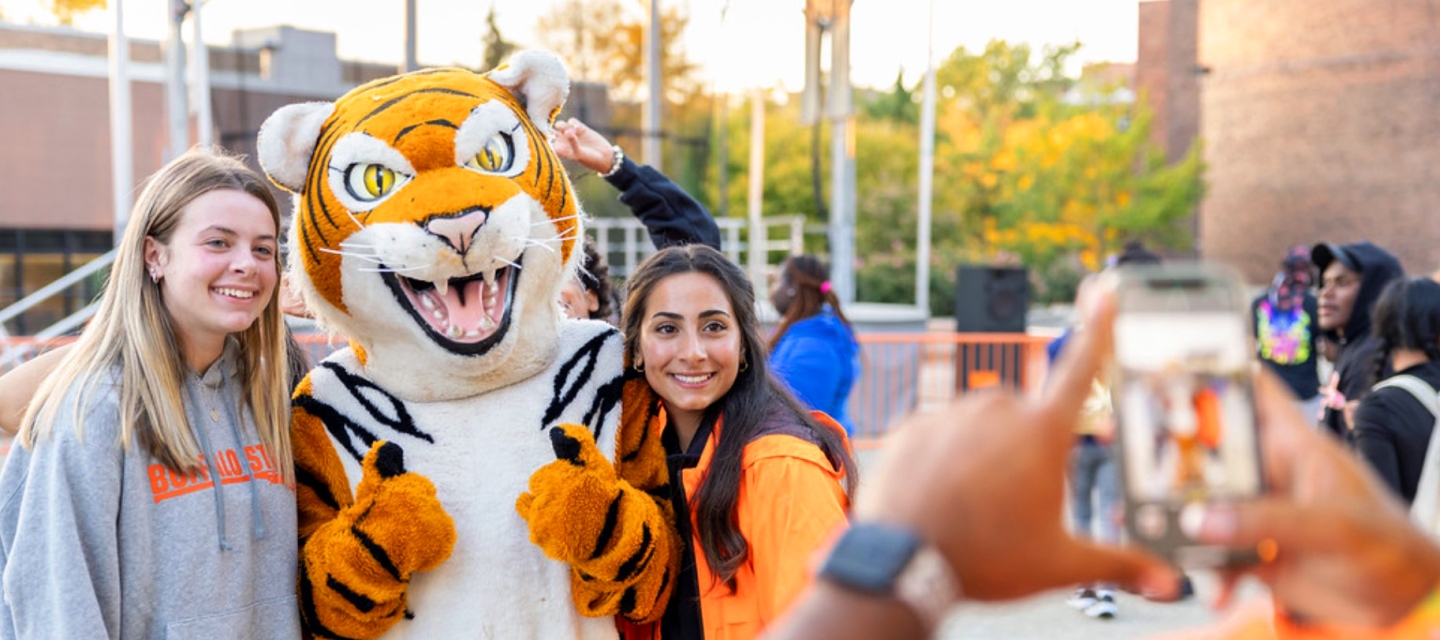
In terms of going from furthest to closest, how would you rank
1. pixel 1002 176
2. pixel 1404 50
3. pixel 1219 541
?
pixel 1002 176
pixel 1404 50
pixel 1219 541

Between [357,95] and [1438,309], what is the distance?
3.48m

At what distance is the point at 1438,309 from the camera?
12.8 feet

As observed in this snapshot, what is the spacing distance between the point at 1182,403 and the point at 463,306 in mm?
1958

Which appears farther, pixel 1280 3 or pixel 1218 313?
pixel 1280 3

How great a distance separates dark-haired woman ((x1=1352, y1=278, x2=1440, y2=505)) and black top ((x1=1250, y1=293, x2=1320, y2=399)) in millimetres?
2371

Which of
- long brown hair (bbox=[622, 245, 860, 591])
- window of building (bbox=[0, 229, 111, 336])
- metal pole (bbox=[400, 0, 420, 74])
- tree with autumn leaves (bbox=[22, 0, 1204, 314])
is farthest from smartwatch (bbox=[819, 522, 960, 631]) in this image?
tree with autumn leaves (bbox=[22, 0, 1204, 314])

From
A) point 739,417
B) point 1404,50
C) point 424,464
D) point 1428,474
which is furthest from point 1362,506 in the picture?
point 1404,50

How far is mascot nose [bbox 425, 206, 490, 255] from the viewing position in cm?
245

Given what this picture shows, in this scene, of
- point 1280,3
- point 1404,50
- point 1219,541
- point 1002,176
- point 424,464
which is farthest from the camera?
point 1002,176

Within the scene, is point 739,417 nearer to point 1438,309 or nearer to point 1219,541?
point 1219,541

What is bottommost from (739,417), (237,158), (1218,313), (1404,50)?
(739,417)

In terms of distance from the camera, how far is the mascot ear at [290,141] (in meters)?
2.61

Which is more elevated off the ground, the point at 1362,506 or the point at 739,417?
the point at 1362,506

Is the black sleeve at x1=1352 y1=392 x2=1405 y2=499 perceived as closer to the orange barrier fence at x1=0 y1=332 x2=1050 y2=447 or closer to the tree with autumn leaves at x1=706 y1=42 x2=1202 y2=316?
the orange barrier fence at x1=0 y1=332 x2=1050 y2=447
